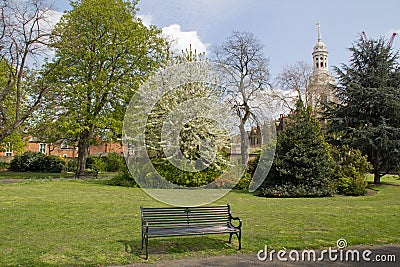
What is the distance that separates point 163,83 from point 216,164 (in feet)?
17.3

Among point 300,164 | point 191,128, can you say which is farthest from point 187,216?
point 191,128

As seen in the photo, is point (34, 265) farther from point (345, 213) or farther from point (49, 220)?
point (345, 213)

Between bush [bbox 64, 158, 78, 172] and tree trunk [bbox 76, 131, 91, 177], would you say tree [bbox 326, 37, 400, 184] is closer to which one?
tree trunk [bbox 76, 131, 91, 177]

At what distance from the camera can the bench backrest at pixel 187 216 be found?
6862mm

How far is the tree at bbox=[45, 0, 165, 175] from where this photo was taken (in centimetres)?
2527

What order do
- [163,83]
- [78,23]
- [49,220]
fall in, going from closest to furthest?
[49,220]
[163,83]
[78,23]

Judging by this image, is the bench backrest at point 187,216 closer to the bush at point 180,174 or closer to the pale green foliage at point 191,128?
the pale green foliage at point 191,128

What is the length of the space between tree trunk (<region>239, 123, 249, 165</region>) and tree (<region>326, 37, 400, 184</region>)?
740cm

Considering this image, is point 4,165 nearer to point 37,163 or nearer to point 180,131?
point 37,163

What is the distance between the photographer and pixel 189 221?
6961 millimetres

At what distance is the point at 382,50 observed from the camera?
77.6ft

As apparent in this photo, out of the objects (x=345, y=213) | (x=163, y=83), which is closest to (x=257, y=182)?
(x=163, y=83)

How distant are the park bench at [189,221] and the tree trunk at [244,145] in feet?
39.7

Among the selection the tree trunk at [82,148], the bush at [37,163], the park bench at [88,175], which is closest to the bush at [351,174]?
the park bench at [88,175]
